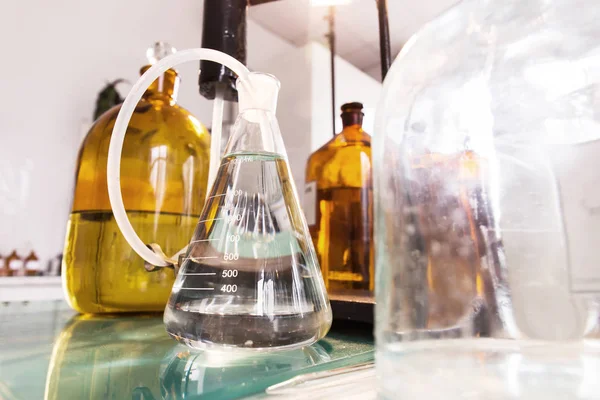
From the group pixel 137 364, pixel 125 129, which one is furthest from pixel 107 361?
pixel 125 129

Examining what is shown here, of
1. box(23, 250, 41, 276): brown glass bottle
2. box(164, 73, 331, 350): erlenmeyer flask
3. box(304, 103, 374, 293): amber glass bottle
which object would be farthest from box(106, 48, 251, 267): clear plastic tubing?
box(23, 250, 41, 276): brown glass bottle

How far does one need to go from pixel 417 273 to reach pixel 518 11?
0.61 feet

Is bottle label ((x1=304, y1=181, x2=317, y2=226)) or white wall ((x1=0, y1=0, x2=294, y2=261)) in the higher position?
white wall ((x1=0, y1=0, x2=294, y2=261))

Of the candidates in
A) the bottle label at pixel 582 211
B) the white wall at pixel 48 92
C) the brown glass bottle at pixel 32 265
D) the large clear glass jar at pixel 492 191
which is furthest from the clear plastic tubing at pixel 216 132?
the brown glass bottle at pixel 32 265

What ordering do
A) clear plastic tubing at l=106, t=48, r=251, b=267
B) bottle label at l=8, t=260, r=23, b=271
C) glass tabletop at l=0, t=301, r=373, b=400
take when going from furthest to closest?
bottle label at l=8, t=260, r=23, b=271
clear plastic tubing at l=106, t=48, r=251, b=267
glass tabletop at l=0, t=301, r=373, b=400

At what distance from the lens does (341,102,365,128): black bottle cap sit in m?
0.63

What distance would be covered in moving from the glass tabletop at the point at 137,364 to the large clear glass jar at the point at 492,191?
59 mm

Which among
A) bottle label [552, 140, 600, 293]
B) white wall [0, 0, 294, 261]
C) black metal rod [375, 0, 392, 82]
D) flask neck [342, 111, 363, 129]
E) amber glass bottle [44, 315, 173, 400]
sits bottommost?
amber glass bottle [44, 315, 173, 400]

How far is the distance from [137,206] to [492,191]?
37 cm

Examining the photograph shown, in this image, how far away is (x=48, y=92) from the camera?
1.78 metres

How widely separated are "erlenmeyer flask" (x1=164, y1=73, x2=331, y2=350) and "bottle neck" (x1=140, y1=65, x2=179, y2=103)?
9.1 inches

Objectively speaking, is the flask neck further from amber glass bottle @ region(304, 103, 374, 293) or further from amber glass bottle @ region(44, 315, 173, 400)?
amber glass bottle @ region(44, 315, 173, 400)

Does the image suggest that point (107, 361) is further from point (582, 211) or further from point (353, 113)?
point (353, 113)

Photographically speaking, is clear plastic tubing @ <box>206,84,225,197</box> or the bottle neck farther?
the bottle neck
